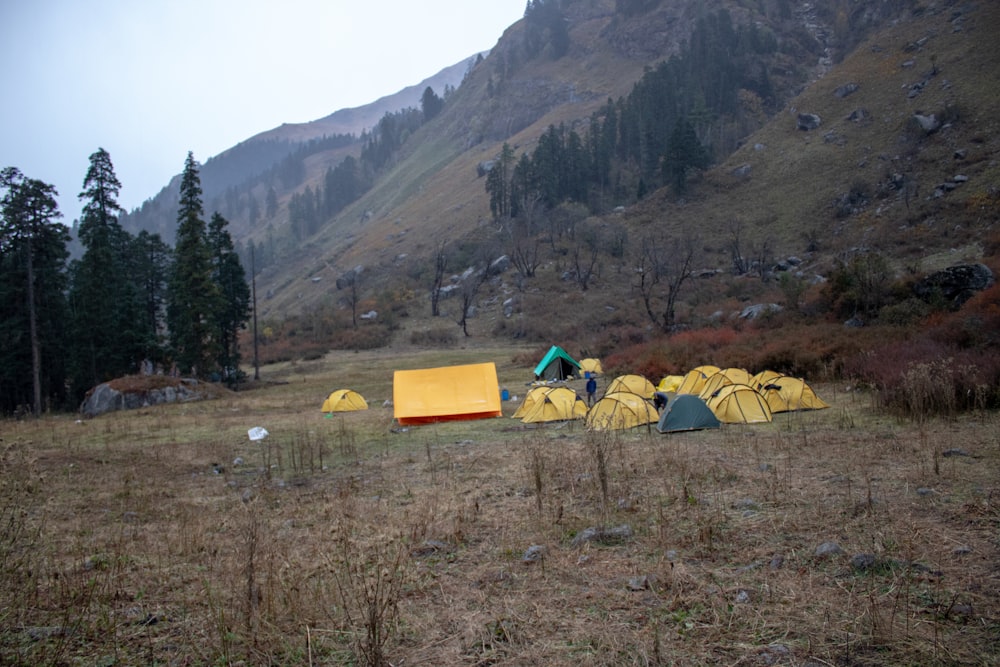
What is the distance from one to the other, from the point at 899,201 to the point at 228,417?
47626 mm

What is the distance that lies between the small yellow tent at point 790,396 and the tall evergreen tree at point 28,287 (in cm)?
2878

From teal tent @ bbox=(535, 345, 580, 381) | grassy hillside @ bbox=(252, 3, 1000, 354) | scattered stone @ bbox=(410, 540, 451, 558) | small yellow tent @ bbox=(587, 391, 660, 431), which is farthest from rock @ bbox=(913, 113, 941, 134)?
scattered stone @ bbox=(410, 540, 451, 558)

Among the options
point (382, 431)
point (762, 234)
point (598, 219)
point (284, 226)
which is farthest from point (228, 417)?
point (284, 226)

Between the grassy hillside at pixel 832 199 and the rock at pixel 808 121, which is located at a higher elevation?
the rock at pixel 808 121

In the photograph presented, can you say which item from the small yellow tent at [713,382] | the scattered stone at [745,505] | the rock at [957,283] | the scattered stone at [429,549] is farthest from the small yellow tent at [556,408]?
the rock at [957,283]

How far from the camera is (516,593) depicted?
4.68m

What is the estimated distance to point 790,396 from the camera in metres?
13.9

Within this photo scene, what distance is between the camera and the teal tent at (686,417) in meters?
12.4

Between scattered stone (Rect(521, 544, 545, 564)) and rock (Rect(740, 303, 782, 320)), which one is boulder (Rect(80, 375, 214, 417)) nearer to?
scattered stone (Rect(521, 544, 545, 564))

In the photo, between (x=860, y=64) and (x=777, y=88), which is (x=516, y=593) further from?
(x=777, y=88)

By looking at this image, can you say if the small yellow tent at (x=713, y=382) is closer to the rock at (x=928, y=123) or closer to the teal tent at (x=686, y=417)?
the teal tent at (x=686, y=417)

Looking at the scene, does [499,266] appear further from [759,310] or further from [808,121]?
[759,310]

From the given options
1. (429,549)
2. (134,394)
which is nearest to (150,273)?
(134,394)

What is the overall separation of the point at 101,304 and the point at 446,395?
22.7 meters
